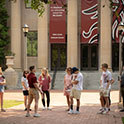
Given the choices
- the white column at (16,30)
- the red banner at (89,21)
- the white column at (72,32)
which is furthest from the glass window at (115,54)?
the white column at (16,30)

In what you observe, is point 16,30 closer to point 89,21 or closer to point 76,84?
point 89,21

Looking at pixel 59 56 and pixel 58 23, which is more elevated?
pixel 58 23

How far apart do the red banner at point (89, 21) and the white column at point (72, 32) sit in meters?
0.74

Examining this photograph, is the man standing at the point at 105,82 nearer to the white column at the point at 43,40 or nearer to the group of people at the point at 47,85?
the group of people at the point at 47,85

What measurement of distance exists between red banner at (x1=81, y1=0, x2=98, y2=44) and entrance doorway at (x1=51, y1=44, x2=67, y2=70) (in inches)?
168

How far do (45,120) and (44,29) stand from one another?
90.2ft

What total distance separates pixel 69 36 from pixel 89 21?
2638 mm

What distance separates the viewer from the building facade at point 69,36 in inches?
1505

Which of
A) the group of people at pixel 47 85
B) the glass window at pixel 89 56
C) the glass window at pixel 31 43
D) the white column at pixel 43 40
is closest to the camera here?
the group of people at pixel 47 85

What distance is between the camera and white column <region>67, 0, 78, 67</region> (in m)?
38.3

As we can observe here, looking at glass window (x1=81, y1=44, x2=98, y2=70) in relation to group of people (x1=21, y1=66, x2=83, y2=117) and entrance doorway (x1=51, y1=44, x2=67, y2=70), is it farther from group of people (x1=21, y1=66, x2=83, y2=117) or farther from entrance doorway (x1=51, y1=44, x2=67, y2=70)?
group of people (x1=21, y1=66, x2=83, y2=117)

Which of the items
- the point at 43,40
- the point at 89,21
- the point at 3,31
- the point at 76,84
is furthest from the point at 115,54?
the point at 76,84

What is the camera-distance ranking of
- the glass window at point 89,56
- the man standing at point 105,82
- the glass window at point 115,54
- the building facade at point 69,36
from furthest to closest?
the glass window at point 89,56 < the glass window at point 115,54 < the building facade at point 69,36 < the man standing at point 105,82

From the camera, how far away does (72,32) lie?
38406mm
